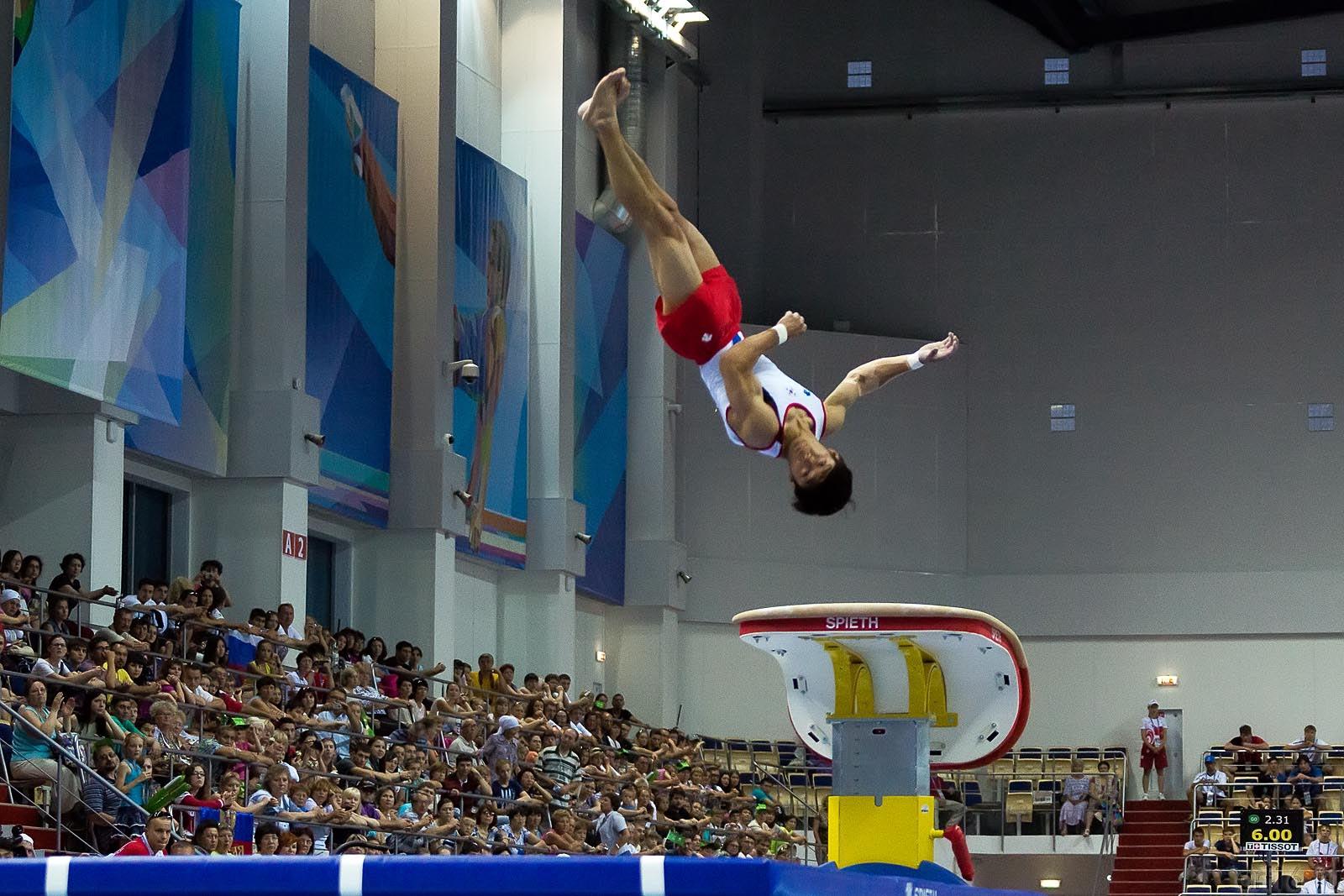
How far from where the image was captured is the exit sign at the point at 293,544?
59.2 ft

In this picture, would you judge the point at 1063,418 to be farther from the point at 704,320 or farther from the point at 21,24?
the point at 704,320

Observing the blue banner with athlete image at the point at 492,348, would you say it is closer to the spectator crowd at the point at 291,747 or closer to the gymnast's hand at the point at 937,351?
the spectator crowd at the point at 291,747

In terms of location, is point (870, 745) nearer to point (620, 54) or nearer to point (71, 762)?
point (71, 762)

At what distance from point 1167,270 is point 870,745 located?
2417cm

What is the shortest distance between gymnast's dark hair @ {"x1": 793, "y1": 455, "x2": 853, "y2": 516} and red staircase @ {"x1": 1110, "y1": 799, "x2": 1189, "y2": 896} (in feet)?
59.3

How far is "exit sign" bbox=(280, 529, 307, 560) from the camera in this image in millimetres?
18031

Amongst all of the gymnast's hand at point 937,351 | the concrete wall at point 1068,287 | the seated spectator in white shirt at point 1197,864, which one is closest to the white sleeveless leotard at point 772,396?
the gymnast's hand at point 937,351

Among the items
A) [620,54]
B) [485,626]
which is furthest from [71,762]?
[620,54]

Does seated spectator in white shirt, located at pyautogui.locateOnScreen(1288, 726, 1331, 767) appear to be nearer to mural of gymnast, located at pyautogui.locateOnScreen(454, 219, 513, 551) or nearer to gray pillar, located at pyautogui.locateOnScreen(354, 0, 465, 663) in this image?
mural of gymnast, located at pyautogui.locateOnScreen(454, 219, 513, 551)

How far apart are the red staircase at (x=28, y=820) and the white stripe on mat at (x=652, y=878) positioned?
8.35 m

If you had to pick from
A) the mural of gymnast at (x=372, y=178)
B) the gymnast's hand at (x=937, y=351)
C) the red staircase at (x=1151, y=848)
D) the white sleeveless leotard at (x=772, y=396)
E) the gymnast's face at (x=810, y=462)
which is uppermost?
the mural of gymnast at (x=372, y=178)

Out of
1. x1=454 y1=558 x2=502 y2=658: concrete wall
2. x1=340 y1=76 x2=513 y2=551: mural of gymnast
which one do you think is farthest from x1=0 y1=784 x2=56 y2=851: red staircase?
x1=454 y1=558 x2=502 y2=658: concrete wall

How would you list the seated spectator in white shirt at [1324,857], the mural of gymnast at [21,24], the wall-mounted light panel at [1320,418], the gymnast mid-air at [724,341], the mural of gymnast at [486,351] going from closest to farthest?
the gymnast mid-air at [724,341]
the mural of gymnast at [21,24]
the seated spectator in white shirt at [1324,857]
the mural of gymnast at [486,351]
the wall-mounted light panel at [1320,418]

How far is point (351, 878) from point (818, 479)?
4995 mm
